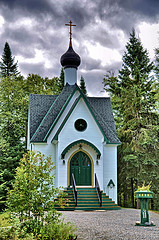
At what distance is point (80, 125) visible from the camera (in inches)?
755

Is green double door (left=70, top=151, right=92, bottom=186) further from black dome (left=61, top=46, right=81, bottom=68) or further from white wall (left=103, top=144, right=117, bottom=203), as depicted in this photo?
black dome (left=61, top=46, right=81, bottom=68)

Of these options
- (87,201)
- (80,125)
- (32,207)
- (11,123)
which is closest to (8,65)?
(11,123)

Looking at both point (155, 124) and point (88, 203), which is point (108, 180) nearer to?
point (88, 203)

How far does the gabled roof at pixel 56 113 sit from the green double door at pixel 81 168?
1.82m

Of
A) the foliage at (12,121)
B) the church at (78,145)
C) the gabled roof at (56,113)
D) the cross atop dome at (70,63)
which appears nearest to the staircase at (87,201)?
the church at (78,145)

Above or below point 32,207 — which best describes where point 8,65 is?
above

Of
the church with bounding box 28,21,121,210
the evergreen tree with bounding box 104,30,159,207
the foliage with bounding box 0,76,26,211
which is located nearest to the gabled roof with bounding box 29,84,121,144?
the church with bounding box 28,21,121,210

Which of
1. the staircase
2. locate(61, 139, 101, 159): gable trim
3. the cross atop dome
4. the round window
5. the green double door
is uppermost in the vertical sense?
the cross atop dome

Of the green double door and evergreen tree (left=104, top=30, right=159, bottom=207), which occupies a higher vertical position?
evergreen tree (left=104, top=30, right=159, bottom=207)

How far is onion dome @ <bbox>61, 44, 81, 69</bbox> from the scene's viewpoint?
75.6 feet

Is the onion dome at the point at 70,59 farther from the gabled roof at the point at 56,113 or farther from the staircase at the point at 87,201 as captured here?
the staircase at the point at 87,201

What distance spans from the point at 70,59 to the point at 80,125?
20.5 feet

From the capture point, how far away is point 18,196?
7941mm

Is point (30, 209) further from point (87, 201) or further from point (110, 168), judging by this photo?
point (110, 168)
